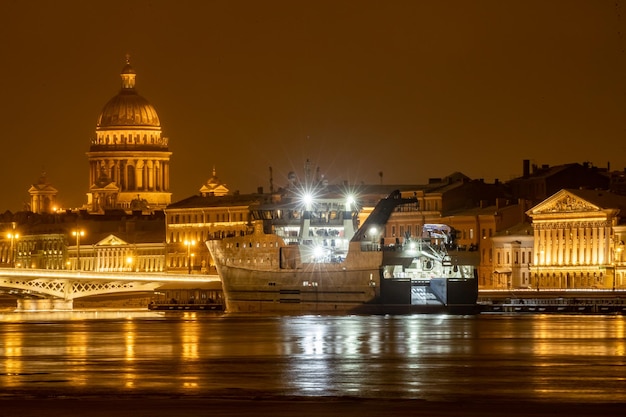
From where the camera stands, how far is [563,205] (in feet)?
522

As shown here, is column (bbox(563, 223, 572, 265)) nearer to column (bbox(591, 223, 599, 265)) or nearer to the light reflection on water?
column (bbox(591, 223, 599, 265))

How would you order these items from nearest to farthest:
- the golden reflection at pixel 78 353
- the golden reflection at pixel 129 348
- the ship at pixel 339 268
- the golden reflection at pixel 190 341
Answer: the golden reflection at pixel 129 348 → the golden reflection at pixel 78 353 → the golden reflection at pixel 190 341 → the ship at pixel 339 268

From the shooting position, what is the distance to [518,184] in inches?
6954

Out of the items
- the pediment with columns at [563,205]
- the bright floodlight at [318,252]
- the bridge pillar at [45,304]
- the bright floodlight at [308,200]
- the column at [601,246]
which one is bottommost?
the bridge pillar at [45,304]

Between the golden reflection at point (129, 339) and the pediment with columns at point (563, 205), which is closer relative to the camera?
the golden reflection at point (129, 339)

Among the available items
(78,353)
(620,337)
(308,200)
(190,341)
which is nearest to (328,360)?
(78,353)

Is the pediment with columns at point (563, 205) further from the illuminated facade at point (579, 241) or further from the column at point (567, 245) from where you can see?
the column at point (567, 245)

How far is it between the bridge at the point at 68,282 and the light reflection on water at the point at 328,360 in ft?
163

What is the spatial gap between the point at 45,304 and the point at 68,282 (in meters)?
4.76

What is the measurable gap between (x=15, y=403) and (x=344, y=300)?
6451 centimetres

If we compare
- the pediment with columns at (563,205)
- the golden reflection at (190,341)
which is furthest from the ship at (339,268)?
the pediment with columns at (563,205)

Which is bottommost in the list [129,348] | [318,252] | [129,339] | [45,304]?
[129,348]

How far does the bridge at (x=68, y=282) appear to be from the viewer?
136 m

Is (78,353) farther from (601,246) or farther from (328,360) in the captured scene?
(601,246)
